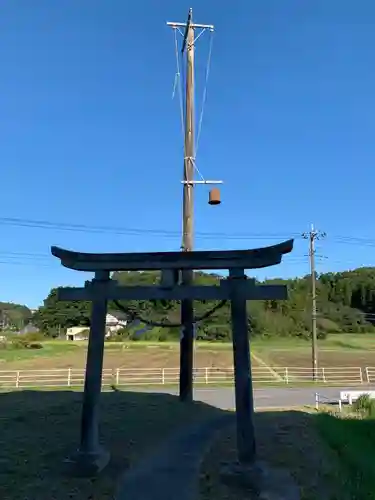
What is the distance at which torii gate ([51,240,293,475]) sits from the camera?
583 centimetres

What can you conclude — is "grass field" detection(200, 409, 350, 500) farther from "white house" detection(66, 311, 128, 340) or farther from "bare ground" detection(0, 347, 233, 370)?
"white house" detection(66, 311, 128, 340)

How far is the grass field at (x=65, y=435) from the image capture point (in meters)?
5.13

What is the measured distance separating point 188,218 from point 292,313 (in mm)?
61555

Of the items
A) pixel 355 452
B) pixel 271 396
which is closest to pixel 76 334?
pixel 271 396

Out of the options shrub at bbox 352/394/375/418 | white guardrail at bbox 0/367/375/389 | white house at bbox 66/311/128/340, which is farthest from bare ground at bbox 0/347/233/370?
white house at bbox 66/311/128/340

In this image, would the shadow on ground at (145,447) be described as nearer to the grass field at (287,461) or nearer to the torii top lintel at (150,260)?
the grass field at (287,461)

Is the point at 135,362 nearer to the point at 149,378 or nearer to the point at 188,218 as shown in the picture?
the point at 149,378

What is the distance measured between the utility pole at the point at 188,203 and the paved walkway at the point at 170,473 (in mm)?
2973

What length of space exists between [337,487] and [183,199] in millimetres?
7438

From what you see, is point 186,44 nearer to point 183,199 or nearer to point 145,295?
point 183,199

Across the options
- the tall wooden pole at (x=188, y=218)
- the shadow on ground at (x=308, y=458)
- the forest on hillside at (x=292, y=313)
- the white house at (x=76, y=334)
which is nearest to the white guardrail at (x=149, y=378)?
the tall wooden pole at (x=188, y=218)

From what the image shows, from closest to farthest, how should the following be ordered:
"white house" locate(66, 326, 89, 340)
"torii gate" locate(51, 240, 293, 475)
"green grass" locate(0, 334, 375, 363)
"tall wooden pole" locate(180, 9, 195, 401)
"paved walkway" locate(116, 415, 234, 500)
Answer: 1. "paved walkway" locate(116, 415, 234, 500)
2. "torii gate" locate(51, 240, 293, 475)
3. "tall wooden pole" locate(180, 9, 195, 401)
4. "green grass" locate(0, 334, 375, 363)
5. "white house" locate(66, 326, 89, 340)

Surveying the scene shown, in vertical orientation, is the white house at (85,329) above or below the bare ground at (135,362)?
above

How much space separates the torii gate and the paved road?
9.95 meters
